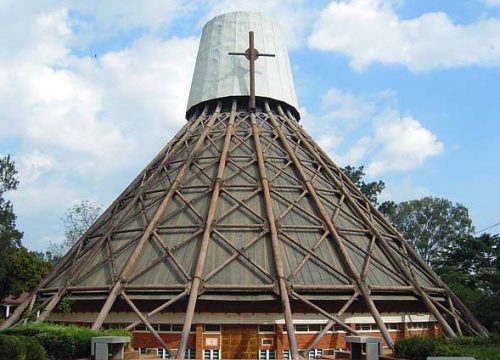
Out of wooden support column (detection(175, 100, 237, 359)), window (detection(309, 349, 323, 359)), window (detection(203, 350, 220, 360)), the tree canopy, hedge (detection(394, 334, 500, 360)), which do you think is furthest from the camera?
the tree canopy

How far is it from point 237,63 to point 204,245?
13.3 meters

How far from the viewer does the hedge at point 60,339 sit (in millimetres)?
14188

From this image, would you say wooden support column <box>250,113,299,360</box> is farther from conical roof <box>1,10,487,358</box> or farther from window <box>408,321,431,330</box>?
window <box>408,321,431,330</box>

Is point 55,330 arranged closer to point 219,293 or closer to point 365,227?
point 219,293

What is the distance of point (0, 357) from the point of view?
11.5 meters

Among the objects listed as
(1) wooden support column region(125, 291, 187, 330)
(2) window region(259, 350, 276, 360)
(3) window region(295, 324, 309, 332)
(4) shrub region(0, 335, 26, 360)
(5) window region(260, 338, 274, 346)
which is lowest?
(2) window region(259, 350, 276, 360)

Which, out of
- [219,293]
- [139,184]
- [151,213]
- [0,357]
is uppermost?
[139,184]

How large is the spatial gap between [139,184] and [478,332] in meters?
16.4

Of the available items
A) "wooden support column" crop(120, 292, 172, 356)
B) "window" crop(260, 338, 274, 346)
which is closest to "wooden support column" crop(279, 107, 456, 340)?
"window" crop(260, 338, 274, 346)

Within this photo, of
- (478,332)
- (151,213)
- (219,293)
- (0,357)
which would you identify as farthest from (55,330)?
(478,332)

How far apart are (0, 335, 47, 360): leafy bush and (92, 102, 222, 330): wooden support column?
5196 millimetres

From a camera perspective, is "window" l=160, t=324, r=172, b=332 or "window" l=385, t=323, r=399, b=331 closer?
"window" l=160, t=324, r=172, b=332

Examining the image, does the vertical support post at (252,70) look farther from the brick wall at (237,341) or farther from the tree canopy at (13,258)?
the tree canopy at (13,258)

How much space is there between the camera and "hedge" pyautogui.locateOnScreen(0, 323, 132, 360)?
46.5 feet
